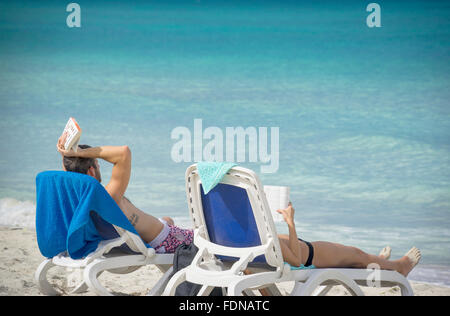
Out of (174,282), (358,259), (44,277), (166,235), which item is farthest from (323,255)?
(44,277)

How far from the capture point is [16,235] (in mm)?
6055

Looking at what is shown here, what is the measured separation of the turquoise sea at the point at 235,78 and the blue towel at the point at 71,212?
26.4 ft

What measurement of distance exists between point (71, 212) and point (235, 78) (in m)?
11.2

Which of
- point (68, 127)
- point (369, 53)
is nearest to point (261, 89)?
point (369, 53)

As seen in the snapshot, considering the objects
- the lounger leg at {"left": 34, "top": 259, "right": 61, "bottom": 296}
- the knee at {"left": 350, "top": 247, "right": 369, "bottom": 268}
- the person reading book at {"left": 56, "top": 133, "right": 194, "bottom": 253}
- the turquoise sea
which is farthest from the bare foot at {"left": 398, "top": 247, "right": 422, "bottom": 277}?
the turquoise sea

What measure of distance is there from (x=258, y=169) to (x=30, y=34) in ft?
20.8

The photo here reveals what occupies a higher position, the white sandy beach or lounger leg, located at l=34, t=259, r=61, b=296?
lounger leg, located at l=34, t=259, r=61, b=296

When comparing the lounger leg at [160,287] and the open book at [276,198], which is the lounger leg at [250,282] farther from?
the lounger leg at [160,287]

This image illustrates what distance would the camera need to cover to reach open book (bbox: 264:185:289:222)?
294 cm

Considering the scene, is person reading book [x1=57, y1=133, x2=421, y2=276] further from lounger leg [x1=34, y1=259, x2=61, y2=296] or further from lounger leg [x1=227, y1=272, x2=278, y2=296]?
lounger leg [x1=34, y1=259, x2=61, y2=296]

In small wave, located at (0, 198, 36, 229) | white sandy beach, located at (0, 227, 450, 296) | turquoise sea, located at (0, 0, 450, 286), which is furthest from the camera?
turquoise sea, located at (0, 0, 450, 286)

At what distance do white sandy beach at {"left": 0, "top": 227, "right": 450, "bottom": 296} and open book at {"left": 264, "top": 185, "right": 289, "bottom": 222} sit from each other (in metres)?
1.40
